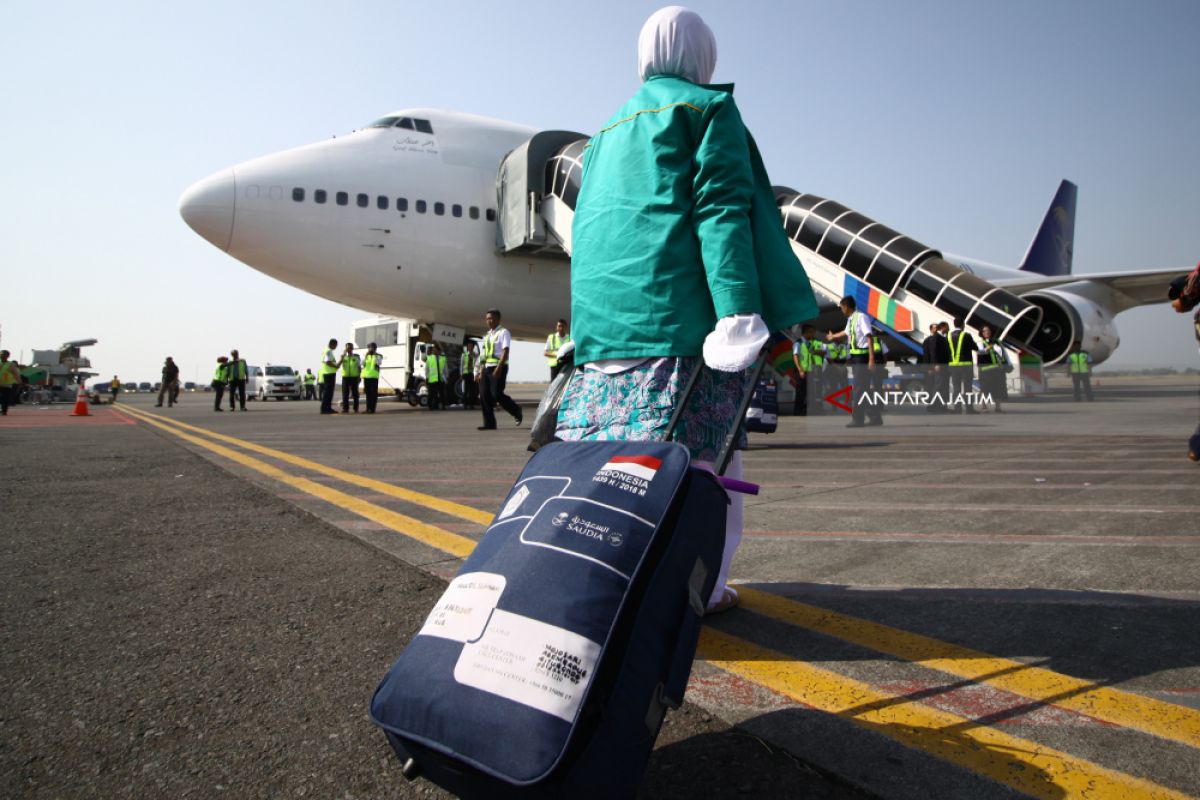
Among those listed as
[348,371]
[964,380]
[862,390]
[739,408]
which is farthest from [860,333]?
[348,371]

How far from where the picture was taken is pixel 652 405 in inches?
71.0

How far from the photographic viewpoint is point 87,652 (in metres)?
1.90

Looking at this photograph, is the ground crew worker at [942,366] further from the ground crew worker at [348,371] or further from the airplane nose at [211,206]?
the ground crew worker at [348,371]

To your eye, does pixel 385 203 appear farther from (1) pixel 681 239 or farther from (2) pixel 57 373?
(2) pixel 57 373

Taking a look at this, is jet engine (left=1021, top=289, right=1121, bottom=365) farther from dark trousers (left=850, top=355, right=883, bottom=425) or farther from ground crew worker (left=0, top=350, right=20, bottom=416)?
ground crew worker (left=0, top=350, right=20, bottom=416)

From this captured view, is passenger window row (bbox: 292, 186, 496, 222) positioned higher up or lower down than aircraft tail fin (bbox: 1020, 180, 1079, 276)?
lower down

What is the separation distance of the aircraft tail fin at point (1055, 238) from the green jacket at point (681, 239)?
101 ft

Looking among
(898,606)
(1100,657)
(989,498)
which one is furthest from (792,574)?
(989,498)

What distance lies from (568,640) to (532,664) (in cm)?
6

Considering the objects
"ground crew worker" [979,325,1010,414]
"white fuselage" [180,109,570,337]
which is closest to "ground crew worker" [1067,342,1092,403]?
"ground crew worker" [979,325,1010,414]

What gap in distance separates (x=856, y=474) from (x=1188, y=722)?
3.56 meters

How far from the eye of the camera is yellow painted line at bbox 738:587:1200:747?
56.1 inches

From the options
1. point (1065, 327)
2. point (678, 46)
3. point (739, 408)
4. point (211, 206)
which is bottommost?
point (739, 408)

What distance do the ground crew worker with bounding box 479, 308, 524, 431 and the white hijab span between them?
7.18 metres
